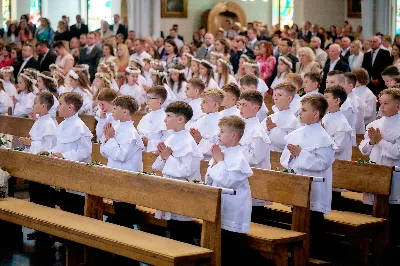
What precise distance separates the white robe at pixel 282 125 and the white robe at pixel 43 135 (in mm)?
2502

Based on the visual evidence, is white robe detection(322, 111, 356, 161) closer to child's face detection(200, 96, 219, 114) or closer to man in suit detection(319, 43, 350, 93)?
child's face detection(200, 96, 219, 114)

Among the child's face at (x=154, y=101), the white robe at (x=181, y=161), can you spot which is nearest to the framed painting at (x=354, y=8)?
the child's face at (x=154, y=101)

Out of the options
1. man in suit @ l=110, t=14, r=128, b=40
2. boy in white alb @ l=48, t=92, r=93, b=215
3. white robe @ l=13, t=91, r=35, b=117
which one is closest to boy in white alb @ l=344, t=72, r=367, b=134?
boy in white alb @ l=48, t=92, r=93, b=215

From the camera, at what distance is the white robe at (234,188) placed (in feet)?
24.9

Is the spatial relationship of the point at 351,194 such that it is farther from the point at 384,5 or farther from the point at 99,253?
the point at 384,5

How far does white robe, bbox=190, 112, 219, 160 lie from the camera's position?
10.1 m

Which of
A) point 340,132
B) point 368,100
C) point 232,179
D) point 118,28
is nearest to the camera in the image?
point 232,179

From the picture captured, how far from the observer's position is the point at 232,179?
24.8 ft

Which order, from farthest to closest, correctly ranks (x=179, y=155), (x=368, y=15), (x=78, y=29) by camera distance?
(x=78, y=29) → (x=368, y=15) → (x=179, y=155)

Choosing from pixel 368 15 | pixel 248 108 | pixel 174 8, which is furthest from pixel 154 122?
pixel 174 8

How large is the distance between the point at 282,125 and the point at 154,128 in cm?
167

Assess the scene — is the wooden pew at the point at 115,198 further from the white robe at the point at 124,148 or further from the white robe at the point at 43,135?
the white robe at the point at 43,135

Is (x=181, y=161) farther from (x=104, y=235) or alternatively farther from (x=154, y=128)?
(x=154, y=128)

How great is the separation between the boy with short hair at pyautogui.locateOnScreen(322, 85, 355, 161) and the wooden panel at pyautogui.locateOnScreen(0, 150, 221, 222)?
2.40m
